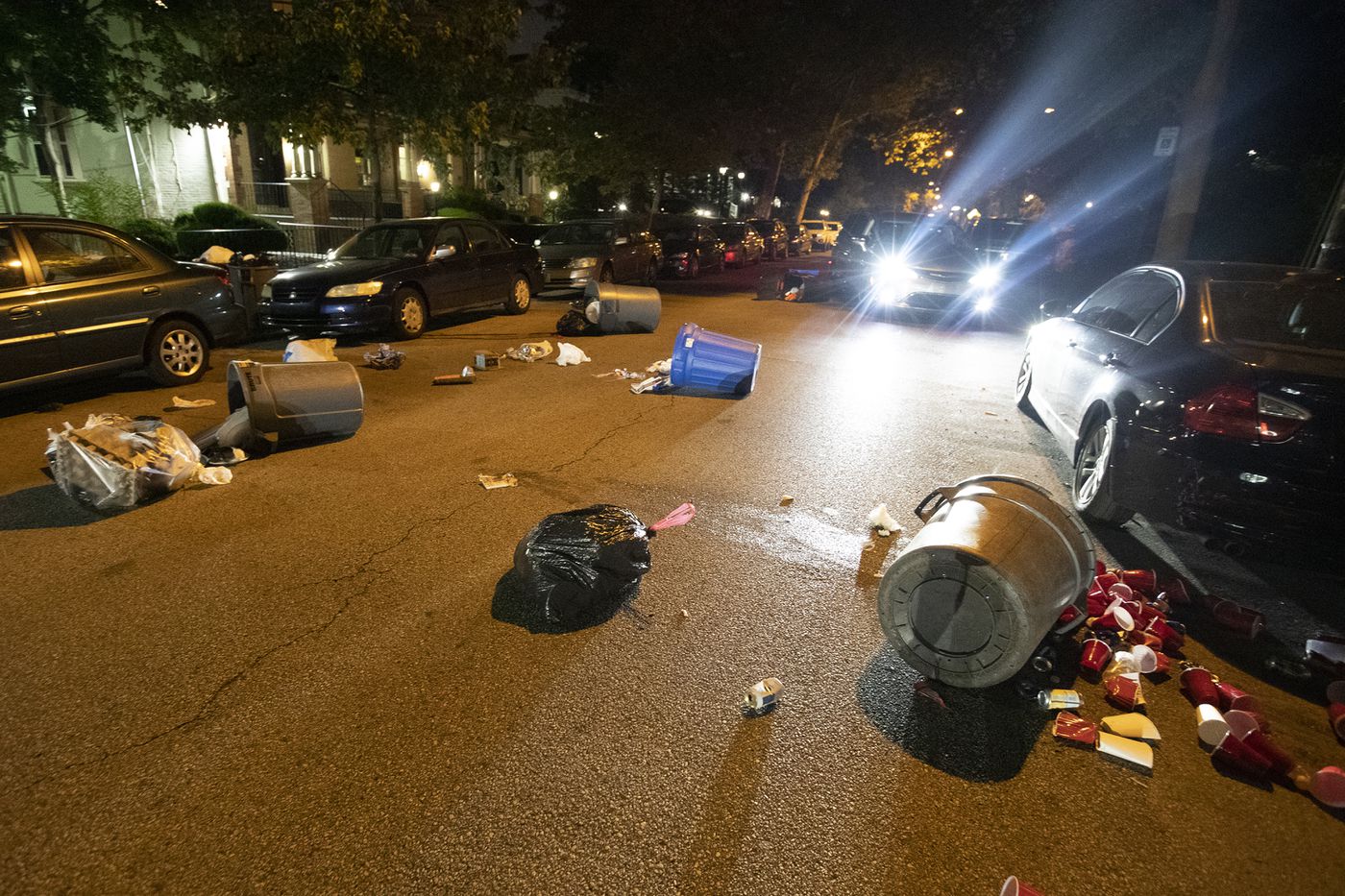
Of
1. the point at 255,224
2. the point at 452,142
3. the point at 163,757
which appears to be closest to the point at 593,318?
the point at 452,142

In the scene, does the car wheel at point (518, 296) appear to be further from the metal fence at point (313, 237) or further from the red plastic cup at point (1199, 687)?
the red plastic cup at point (1199, 687)

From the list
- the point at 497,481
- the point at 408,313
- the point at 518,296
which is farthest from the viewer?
the point at 518,296

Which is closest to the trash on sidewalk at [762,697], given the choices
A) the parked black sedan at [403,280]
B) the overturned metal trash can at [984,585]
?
the overturned metal trash can at [984,585]

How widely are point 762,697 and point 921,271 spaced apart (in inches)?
462

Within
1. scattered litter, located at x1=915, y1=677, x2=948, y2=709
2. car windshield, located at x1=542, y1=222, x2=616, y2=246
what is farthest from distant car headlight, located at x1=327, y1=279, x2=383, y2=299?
scattered litter, located at x1=915, y1=677, x2=948, y2=709

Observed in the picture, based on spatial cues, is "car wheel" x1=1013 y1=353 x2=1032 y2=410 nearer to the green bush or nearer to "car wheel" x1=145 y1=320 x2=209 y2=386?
"car wheel" x1=145 y1=320 x2=209 y2=386

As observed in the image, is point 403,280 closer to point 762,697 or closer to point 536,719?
point 536,719

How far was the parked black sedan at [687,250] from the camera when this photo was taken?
1912cm

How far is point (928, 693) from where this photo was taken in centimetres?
290

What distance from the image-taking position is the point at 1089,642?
3137 millimetres

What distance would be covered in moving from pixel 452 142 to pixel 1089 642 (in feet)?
43.6

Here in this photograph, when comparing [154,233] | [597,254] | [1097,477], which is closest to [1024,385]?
[1097,477]

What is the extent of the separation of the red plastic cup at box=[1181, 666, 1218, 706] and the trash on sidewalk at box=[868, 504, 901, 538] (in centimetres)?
163

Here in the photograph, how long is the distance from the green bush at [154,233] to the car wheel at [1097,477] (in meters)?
16.2
